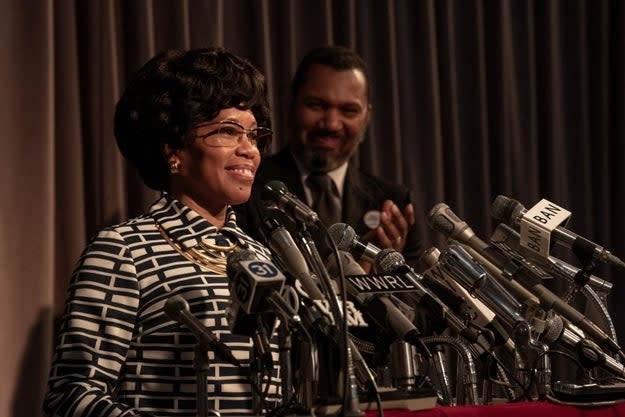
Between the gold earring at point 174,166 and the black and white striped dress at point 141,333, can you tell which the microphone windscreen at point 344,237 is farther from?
the gold earring at point 174,166

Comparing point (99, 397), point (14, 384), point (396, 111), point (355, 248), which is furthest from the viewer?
point (396, 111)

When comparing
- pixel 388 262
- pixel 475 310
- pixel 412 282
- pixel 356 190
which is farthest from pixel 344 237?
pixel 356 190

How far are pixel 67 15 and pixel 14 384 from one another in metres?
1.11

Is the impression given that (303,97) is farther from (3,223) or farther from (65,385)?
(65,385)

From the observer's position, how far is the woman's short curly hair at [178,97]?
2.29 m

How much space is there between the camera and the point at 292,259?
69.0 inches

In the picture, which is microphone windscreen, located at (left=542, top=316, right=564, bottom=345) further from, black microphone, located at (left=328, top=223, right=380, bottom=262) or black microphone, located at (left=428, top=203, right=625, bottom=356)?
black microphone, located at (left=328, top=223, right=380, bottom=262)

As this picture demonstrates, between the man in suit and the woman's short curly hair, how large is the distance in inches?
44.5

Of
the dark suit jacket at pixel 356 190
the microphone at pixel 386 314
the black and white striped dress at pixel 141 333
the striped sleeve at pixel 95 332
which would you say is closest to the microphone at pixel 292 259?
the microphone at pixel 386 314

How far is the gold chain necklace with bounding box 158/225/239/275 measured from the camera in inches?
86.1

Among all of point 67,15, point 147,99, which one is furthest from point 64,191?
point 147,99

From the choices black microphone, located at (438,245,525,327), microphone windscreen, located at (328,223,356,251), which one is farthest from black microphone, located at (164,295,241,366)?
black microphone, located at (438,245,525,327)

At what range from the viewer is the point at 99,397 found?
6.28ft

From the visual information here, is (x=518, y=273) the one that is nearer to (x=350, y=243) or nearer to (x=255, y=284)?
(x=350, y=243)
